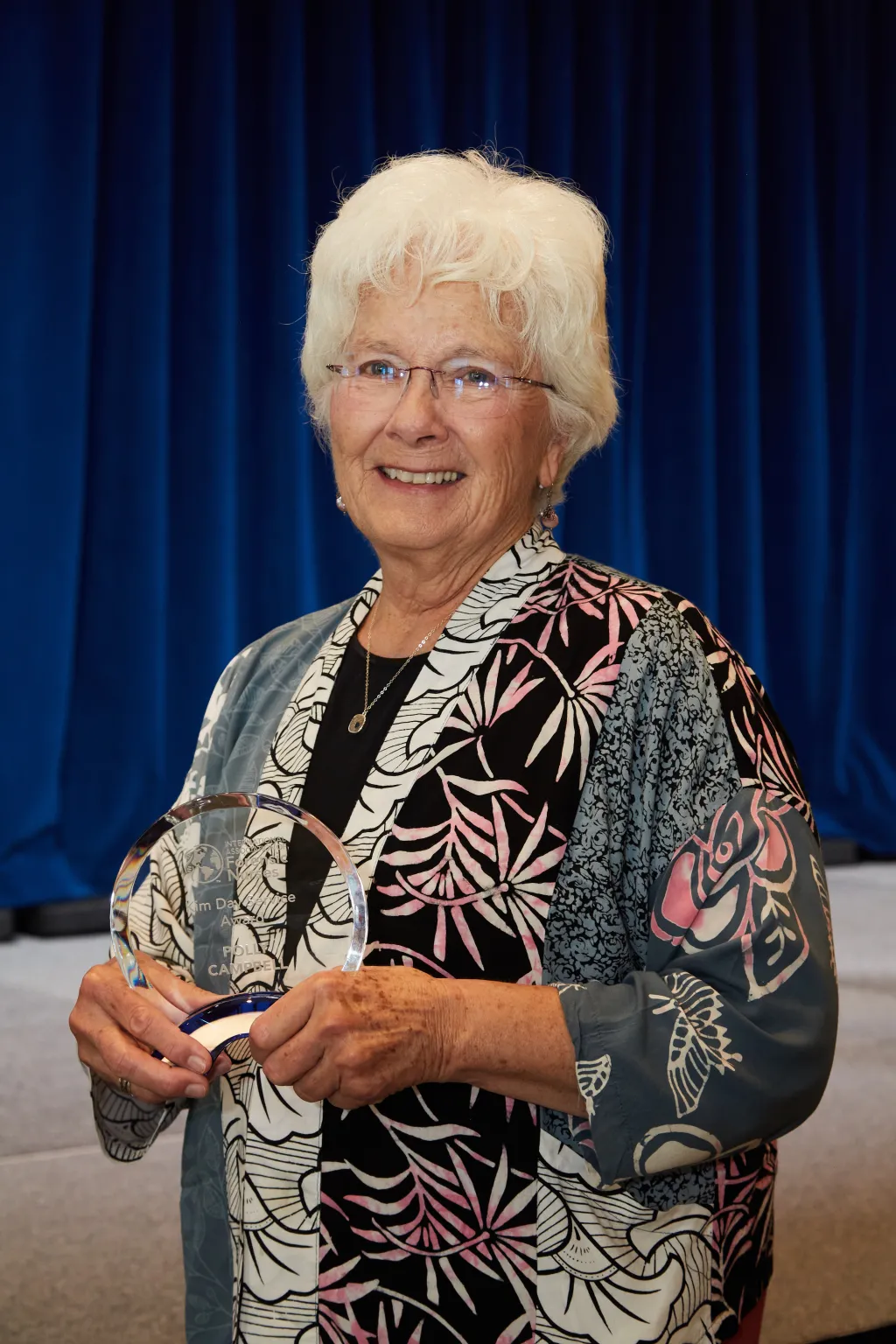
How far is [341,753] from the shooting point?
133cm

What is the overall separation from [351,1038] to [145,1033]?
0.20 metres

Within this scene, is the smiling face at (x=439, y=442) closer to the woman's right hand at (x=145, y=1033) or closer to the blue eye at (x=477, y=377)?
the blue eye at (x=477, y=377)

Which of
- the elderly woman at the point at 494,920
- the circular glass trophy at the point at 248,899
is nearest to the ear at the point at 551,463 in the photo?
the elderly woman at the point at 494,920

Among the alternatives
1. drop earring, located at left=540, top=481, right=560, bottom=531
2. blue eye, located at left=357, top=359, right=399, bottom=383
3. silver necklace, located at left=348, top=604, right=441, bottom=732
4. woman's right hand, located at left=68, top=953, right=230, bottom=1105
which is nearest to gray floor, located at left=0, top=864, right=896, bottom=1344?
woman's right hand, located at left=68, top=953, right=230, bottom=1105

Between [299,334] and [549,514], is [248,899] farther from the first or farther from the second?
[299,334]

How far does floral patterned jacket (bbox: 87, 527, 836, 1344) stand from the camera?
108cm

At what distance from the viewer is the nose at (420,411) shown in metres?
1.32

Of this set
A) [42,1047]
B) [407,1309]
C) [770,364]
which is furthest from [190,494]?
[407,1309]

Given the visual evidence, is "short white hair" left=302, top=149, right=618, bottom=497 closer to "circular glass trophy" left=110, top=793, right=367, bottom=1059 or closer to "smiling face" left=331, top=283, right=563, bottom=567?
"smiling face" left=331, top=283, right=563, bottom=567

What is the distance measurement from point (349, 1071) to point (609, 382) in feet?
2.44

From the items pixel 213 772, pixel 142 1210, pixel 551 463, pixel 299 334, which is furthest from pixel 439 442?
pixel 299 334

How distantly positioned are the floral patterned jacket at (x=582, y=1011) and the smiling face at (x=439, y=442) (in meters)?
0.16

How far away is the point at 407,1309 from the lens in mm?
1159

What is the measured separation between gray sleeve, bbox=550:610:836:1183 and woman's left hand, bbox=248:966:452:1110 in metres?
0.12
